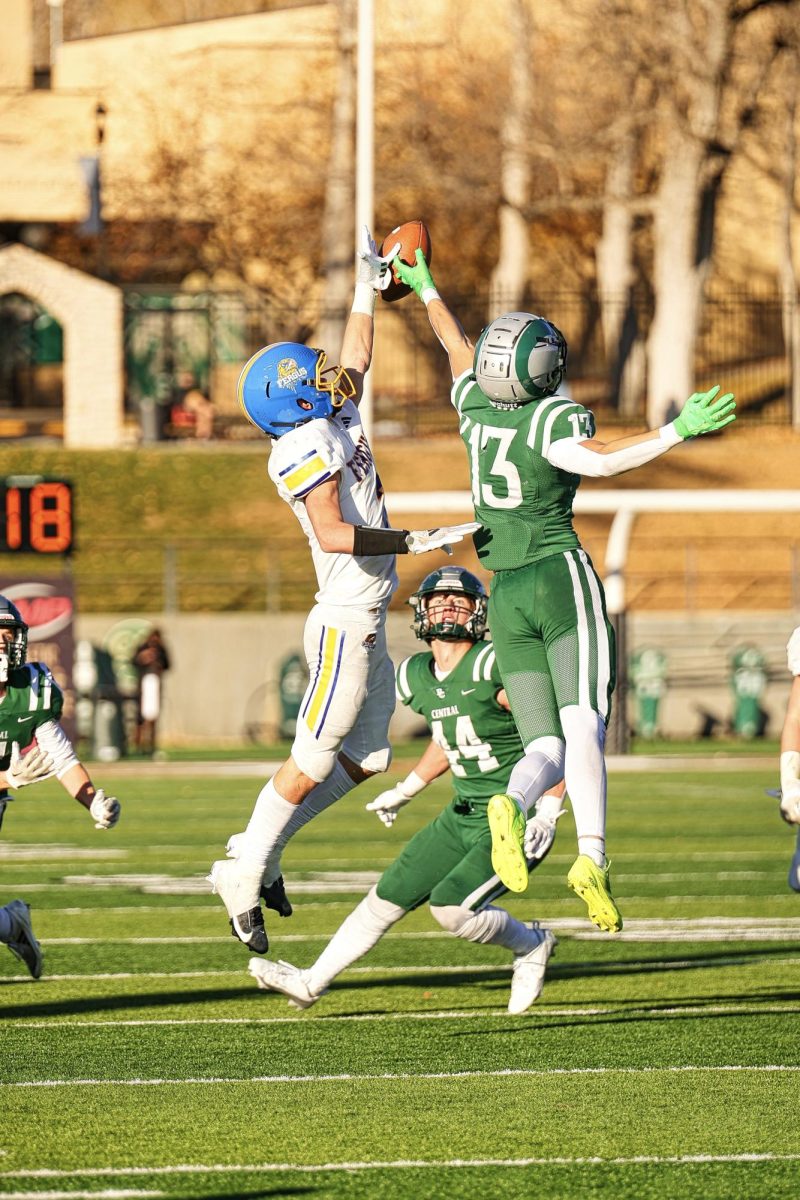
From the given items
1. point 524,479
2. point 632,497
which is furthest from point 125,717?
point 524,479

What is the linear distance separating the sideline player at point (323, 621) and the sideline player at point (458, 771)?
17.9 inches

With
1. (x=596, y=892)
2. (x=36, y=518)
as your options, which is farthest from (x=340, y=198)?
(x=596, y=892)

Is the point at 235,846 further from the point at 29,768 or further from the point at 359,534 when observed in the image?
the point at 359,534

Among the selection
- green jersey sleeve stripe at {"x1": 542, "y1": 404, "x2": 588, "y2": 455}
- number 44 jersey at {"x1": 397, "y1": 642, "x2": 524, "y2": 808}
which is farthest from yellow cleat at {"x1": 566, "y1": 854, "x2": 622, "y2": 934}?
number 44 jersey at {"x1": 397, "y1": 642, "x2": 524, "y2": 808}

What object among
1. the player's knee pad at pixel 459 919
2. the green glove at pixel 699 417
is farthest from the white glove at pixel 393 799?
the green glove at pixel 699 417

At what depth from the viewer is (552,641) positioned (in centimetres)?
740

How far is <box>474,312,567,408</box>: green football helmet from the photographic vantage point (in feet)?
24.2

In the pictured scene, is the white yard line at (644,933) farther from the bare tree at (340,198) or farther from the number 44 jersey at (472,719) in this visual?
the bare tree at (340,198)

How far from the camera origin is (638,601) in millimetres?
30484

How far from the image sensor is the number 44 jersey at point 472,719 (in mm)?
8492

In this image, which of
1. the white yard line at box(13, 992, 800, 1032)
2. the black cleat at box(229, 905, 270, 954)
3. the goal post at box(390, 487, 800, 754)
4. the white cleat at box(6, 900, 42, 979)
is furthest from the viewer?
the goal post at box(390, 487, 800, 754)

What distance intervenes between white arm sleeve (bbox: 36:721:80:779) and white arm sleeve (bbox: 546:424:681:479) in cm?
242

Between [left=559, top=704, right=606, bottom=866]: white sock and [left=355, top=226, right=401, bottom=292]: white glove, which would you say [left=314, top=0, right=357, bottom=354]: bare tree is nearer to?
[left=355, top=226, right=401, bottom=292]: white glove

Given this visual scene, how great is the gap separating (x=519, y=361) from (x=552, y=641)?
0.96m
